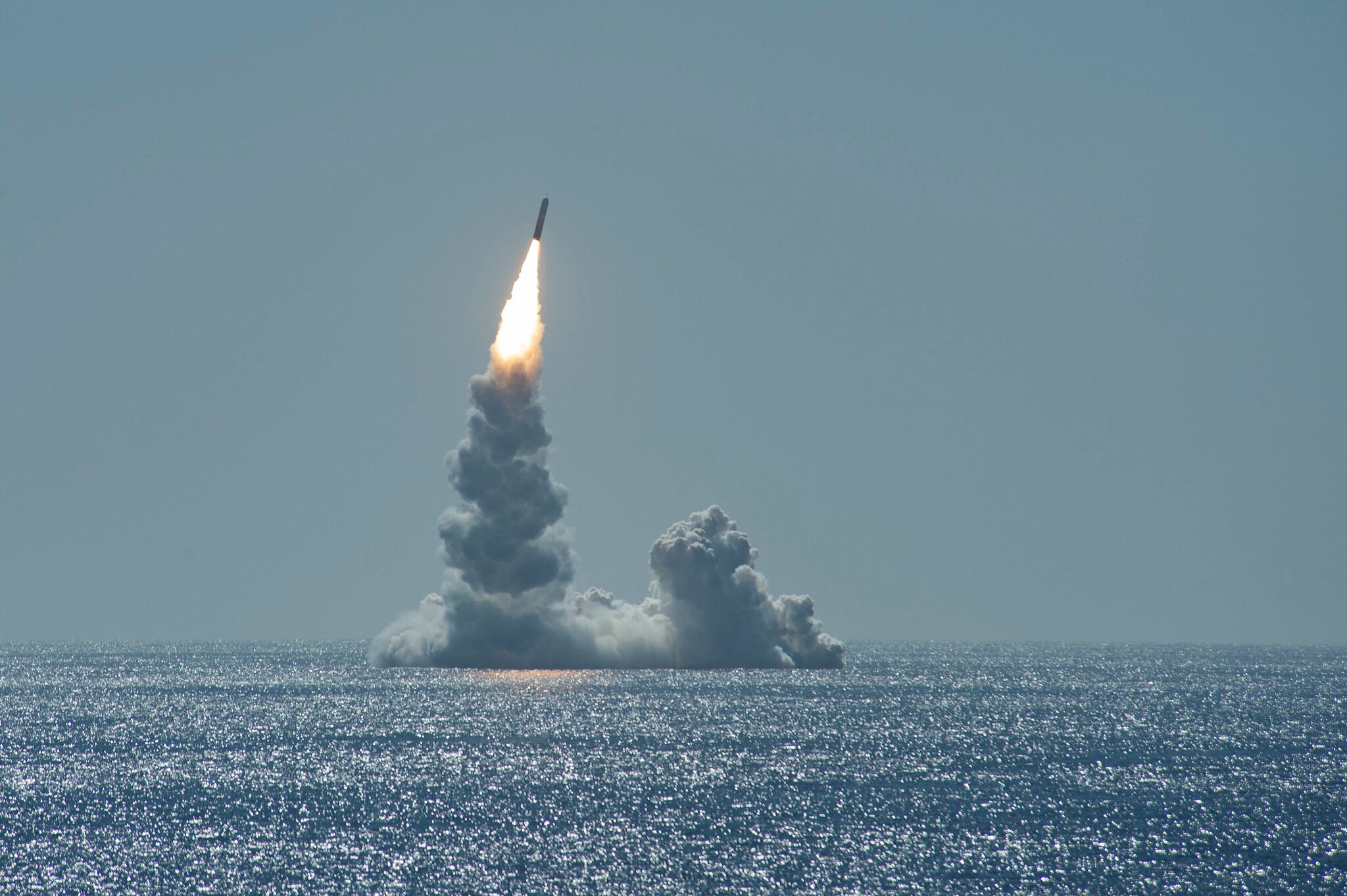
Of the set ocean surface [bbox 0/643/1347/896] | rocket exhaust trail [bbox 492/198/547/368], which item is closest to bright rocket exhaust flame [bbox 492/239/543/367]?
rocket exhaust trail [bbox 492/198/547/368]

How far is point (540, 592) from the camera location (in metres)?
151

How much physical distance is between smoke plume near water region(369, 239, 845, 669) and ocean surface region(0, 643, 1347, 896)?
1263cm

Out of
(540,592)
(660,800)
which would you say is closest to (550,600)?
(540,592)

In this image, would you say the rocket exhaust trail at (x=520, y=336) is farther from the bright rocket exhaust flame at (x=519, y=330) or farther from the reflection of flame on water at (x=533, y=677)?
the reflection of flame on water at (x=533, y=677)

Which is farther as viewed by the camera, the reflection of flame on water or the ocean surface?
the reflection of flame on water

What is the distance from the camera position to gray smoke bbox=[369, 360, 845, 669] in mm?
144000

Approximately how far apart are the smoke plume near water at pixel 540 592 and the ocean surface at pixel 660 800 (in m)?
12.6

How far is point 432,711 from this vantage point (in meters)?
126

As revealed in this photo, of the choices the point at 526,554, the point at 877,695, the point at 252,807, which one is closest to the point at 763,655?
the point at 877,695

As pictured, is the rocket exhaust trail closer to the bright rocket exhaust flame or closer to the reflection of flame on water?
the bright rocket exhaust flame

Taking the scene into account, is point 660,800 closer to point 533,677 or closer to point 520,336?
point 520,336

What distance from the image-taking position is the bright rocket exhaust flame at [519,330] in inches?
5541

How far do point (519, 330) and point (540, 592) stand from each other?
2500 centimetres

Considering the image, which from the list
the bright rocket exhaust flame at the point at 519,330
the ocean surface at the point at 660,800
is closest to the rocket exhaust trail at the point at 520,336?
the bright rocket exhaust flame at the point at 519,330
